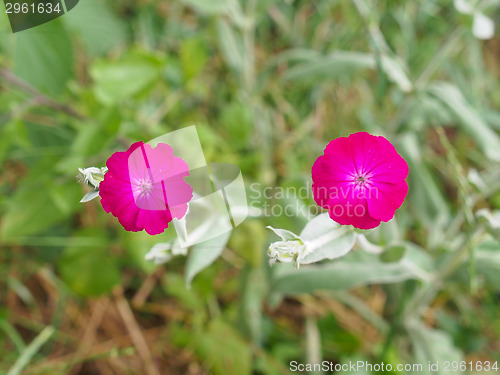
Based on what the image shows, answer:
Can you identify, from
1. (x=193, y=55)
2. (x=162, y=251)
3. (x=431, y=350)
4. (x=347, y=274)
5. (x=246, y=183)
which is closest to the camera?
(x=162, y=251)

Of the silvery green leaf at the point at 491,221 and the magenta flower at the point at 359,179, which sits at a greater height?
the magenta flower at the point at 359,179

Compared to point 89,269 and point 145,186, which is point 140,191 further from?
point 89,269

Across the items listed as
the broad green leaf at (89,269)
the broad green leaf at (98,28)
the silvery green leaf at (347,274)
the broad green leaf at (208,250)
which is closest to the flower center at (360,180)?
the broad green leaf at (208,250)

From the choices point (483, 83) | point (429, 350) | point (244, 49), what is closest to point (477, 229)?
point (429, 350)

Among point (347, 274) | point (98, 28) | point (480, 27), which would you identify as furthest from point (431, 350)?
point (98, 28)

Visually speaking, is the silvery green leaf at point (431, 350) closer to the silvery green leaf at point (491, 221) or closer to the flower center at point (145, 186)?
the silvery green leaf at point (491, 221)

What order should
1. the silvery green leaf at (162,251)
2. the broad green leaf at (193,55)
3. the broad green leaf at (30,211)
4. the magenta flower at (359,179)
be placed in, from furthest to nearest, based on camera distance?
the broad green leaf at (193,55) → the broad green leaf at (30,211) → the silvery green leaf at (162,251) → the magenta flower at (359,179)

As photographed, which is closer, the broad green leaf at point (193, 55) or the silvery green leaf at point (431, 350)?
the silvery green leaf at point (431, 350)
